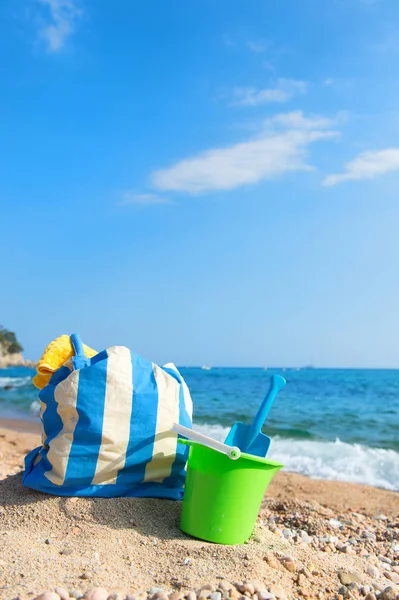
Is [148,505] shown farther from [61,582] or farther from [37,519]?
[61,582]

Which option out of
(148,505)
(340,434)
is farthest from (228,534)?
(340,434)

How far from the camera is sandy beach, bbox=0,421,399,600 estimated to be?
2.60 metres

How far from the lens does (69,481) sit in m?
3.39

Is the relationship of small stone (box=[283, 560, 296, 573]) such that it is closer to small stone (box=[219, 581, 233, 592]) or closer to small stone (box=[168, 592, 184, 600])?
small stone (box=[219, 581, 233, 592])

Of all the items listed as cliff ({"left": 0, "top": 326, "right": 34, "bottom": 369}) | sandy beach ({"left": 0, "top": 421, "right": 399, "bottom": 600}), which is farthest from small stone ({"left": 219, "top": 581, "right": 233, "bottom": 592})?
cliff ({"left": 0, "top": 326, "right": 34, "bottom": 369})

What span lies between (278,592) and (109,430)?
4.26 ft

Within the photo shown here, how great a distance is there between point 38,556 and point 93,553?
27 cm

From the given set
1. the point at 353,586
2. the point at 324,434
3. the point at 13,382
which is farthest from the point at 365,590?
the point at 13,382

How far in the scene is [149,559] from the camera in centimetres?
294

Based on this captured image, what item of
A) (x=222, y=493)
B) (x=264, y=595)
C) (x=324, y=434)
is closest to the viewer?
(x=264, y=595)

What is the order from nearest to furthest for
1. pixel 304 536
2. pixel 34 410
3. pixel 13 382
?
pixel 304 536
pixel 34 410
pixel 13 382

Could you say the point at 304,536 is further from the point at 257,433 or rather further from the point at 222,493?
the point at 222,493

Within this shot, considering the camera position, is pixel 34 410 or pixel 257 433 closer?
pixel 257 433

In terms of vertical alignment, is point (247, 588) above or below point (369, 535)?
above
